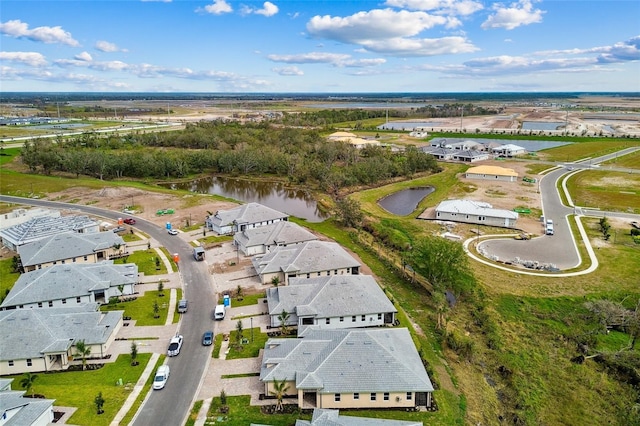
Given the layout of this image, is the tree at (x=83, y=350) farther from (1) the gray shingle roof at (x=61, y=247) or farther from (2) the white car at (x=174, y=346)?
(1) the gray shingle roof at (x=61, y=247)

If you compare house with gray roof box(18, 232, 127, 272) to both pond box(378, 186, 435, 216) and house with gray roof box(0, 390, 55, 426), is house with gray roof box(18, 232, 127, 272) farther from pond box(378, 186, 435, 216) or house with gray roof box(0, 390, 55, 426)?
pond box(378, 186, 435, 216)

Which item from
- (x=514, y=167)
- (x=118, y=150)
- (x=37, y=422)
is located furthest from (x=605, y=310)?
(x=118, y=150)

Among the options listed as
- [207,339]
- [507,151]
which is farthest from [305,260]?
[507,151]

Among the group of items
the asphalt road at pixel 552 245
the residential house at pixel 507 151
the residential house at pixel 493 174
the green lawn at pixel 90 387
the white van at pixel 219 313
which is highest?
the residential house at pixel 507 151

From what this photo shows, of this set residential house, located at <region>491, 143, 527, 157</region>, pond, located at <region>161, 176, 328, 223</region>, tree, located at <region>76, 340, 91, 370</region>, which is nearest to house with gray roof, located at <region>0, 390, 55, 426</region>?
tree, located at <region>76, 340, 91, 370</region>

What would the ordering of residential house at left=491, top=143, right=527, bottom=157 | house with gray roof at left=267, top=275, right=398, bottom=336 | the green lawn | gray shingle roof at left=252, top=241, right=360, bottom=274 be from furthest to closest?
residential house at left=491, top=143, right=527, bottom=157
gray shingle roof at left=252, top=241, right=360, bottom=274
house with gray roof at left=267, top=275, right=398, bottom=336
the green lawn

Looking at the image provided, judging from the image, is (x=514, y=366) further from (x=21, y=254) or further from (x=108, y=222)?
(x=108, y=222)

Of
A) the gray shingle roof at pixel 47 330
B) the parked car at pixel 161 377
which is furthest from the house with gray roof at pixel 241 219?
the parked car at pixel 161 377
